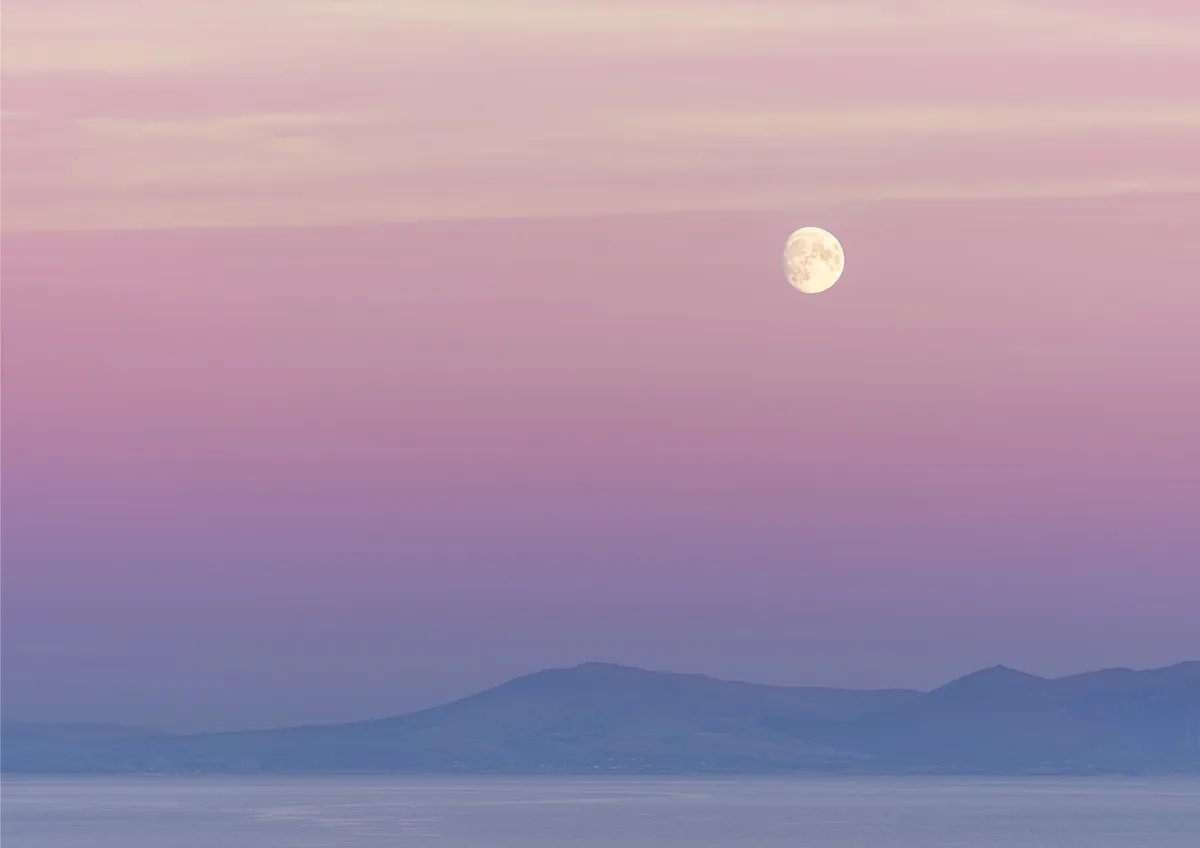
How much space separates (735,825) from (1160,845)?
4094cm

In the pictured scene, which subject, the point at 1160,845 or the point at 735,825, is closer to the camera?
the point at 1160,845

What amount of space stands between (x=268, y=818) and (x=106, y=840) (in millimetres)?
43673

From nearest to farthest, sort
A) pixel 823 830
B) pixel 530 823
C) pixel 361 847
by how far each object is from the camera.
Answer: pixel 361 847 → pixel 823 830 → pixel 530 823

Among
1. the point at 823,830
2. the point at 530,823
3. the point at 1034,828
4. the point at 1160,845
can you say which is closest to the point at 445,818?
the point at 530,823

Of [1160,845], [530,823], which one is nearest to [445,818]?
[530,823]

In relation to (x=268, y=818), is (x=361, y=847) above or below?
below

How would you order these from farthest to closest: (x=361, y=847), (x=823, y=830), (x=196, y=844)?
(x=823, y=830) → (x=196, y=844) → (x=361, y=847)

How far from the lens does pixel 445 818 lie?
7466 inches

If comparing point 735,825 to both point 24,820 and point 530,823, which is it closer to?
point 530,823

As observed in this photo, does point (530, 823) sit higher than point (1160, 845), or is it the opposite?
point (530, 823)

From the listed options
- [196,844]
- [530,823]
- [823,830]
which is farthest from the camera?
[530,823]

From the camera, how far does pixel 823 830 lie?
16638cm

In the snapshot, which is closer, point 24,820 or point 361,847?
point 361,847

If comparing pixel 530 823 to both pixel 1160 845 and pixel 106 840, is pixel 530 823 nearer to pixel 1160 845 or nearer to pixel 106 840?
pixel 106 840
